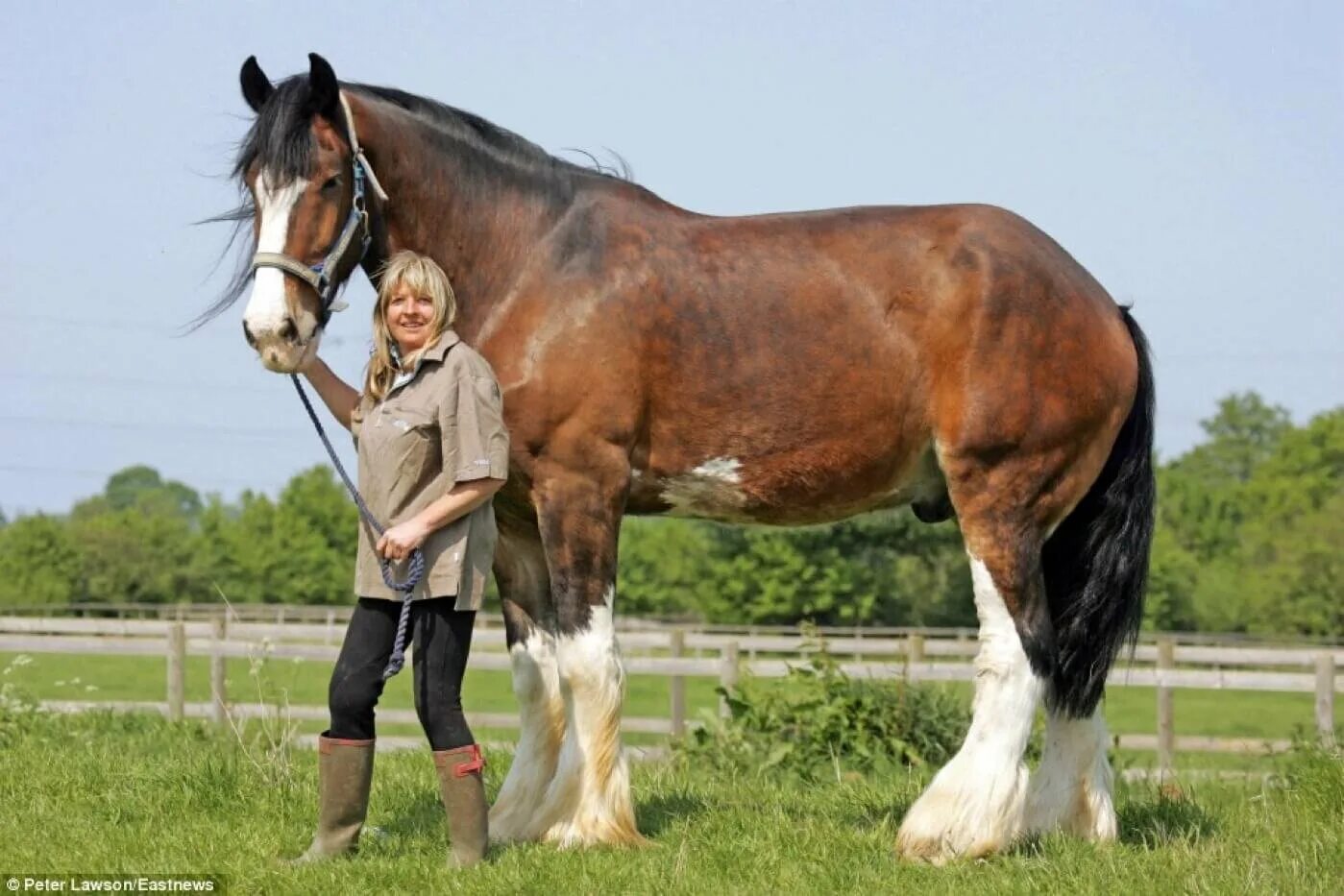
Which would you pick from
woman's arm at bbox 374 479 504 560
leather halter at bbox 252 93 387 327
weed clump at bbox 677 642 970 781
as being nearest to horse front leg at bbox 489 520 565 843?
woman's arm at bbox 374 479 504 560

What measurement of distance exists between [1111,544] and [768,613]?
41.9 m

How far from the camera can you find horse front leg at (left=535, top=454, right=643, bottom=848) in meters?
4.98

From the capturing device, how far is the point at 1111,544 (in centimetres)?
562

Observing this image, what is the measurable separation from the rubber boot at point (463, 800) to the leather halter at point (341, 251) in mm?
1478

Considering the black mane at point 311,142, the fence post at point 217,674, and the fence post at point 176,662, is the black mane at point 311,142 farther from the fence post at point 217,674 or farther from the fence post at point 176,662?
the fence post at point 176,662

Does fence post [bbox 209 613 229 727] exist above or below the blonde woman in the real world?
below

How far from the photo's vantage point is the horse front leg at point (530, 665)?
538cm

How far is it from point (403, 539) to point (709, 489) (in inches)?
49.8

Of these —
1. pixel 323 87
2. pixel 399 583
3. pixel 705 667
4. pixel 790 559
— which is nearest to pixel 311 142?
pixel 323 87

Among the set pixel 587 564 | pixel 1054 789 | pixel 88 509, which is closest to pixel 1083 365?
pixel 1054 789

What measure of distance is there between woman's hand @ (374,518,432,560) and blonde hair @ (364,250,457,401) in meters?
0.49

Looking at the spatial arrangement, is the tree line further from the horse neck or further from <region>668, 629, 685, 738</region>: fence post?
the horse neck

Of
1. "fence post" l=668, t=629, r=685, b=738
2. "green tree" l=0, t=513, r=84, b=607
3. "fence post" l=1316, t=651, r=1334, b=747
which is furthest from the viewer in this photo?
"green tree" l=0, t=513, r=84, b=607

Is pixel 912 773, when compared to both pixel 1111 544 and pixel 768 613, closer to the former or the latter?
pixel 1111 544
